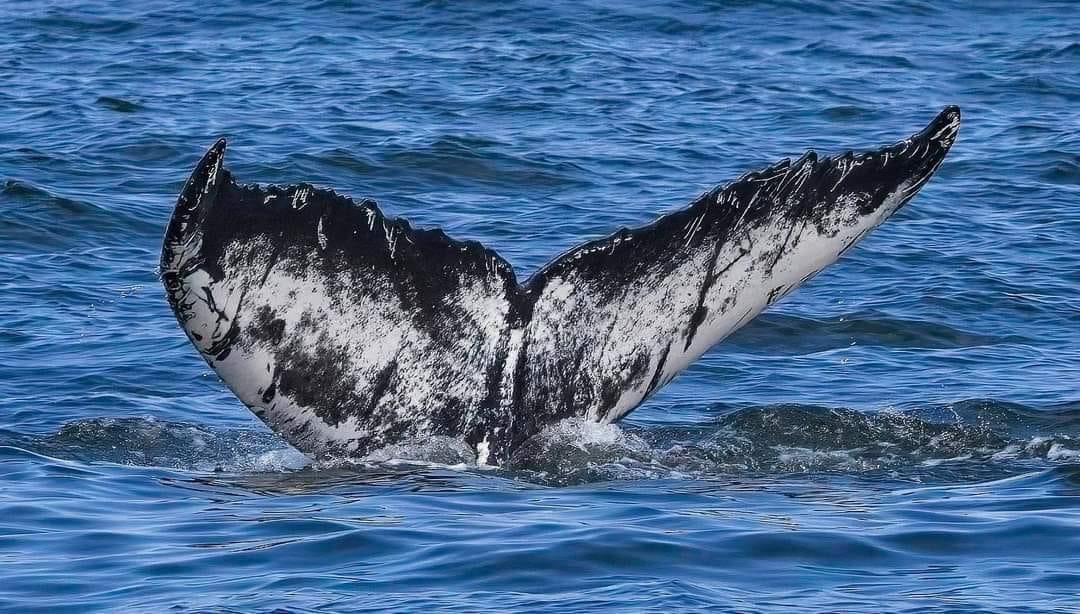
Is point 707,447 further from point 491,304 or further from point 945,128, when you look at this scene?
point 945,128

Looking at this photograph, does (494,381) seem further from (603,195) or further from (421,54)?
(421,54)

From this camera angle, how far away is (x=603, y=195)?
54.2ft

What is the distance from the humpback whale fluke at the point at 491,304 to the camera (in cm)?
652

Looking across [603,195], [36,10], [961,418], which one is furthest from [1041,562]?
[36,10]

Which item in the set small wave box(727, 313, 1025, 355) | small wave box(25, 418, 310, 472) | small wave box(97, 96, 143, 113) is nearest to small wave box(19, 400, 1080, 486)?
small wave box(25, 418, 310, 472)

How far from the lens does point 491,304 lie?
707 cm

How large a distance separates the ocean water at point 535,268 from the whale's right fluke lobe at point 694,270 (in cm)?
31

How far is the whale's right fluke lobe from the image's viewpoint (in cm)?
687

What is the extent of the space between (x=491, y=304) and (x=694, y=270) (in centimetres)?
79

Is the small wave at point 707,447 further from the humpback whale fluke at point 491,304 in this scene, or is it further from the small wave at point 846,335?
the small wave at point 846,335

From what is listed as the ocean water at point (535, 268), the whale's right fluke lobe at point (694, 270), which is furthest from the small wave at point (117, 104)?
the whale's right fluke lobe at point (694, 270)

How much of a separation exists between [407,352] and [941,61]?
18.2 meters

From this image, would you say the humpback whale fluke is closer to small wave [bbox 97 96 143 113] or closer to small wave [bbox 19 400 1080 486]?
small wave [bbox 19 400 1080 486]

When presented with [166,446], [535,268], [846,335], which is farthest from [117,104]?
[166,446]
